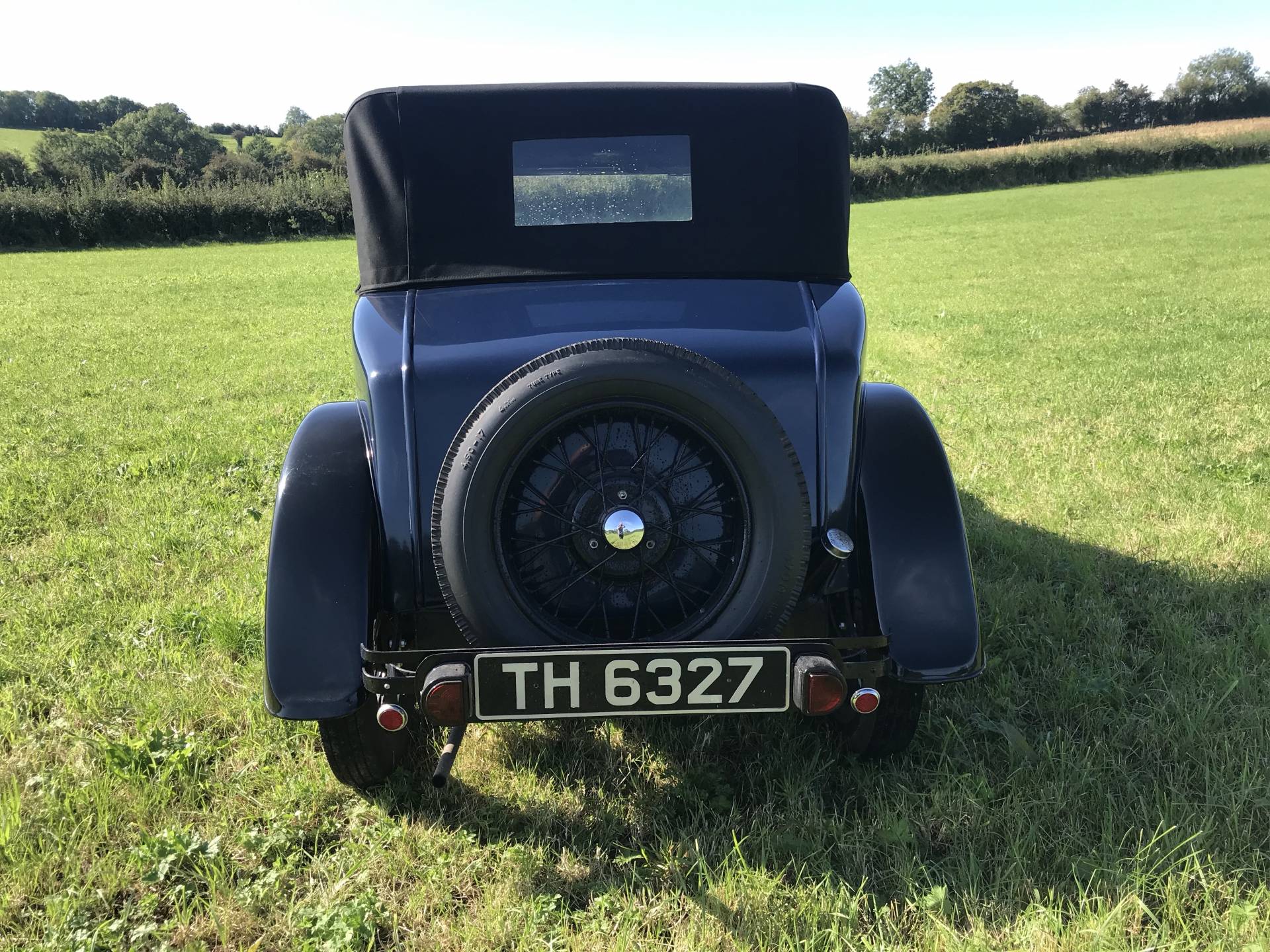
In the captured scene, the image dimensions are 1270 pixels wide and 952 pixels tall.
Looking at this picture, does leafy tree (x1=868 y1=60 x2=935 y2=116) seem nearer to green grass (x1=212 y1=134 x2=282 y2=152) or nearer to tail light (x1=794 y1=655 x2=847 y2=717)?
green grass (x1=212 y1=134 x2=282 y2=152)

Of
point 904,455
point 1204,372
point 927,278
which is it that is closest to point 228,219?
point 927,278

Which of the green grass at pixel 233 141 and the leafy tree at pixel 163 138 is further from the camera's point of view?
the green grass at pixel 233 141

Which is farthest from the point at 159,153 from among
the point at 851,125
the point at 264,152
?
the point at 851,125

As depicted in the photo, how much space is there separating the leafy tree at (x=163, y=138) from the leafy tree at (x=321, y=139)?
6.02 meters

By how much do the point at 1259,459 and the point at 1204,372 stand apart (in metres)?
2.60

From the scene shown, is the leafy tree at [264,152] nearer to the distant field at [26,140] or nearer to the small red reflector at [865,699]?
the distant field at [26,140]

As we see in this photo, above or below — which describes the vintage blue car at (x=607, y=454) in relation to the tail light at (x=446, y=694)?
above

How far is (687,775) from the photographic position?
103 inches

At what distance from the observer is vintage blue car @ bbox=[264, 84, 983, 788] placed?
6.98 ft

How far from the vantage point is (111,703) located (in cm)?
302

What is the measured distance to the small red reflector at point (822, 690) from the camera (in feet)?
6.82

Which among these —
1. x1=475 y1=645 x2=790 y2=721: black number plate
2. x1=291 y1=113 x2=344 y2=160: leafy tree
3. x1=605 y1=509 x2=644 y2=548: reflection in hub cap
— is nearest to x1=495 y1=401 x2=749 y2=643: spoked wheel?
x1=605 y1=509 x2=644 y2=548: reflection in hub cap

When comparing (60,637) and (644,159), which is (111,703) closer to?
(60,637)

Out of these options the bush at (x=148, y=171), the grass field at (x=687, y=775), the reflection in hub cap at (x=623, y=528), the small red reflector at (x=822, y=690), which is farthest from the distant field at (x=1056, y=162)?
the small red reflector at (x=822, y=690)
